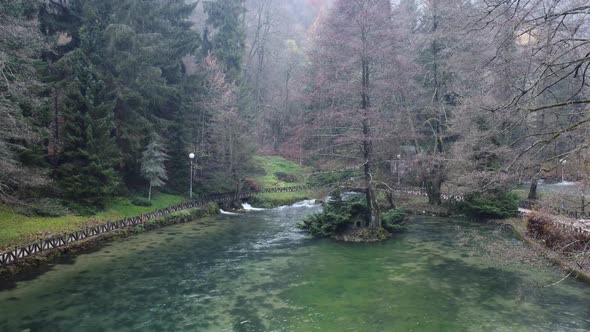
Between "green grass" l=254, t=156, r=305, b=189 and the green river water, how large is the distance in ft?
89.7

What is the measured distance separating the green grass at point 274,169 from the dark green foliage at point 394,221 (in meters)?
23.2

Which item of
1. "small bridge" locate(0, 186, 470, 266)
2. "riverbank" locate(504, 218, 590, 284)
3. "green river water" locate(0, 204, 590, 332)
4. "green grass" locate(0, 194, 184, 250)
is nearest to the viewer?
"green river water" locate(0, 204, 590, 332)

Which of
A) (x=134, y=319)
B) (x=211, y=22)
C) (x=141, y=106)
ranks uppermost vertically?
(x=211, y=22)

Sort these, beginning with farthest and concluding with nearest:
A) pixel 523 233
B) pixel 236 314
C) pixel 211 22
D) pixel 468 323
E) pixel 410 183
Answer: pixel 211 22 < pixel 410 183 < pixel 523 233 < pixel 236 314 < pixel 468 323

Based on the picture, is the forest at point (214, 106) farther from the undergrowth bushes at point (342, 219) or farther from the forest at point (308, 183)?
the undergrowth bushes at point (342, 219)

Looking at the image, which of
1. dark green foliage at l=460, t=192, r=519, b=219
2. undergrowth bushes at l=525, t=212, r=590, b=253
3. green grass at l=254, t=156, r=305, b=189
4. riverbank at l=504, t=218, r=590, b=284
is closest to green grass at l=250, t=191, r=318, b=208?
green grass at l=254, t=156, r=305, b=189

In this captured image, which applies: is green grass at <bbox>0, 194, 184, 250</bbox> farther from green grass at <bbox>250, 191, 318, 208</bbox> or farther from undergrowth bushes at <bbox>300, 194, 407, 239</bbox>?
green grass at <bbox>250, 191, 318, 208</bbox>

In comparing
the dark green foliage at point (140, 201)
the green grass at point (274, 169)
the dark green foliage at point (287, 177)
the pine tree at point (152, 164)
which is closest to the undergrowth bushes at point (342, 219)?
the dark green foliage at point (140, 201)

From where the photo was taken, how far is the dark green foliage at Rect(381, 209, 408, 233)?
2670 cm

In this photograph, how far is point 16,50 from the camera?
19.8 meters

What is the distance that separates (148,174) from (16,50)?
15207mm

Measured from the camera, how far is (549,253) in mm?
17188

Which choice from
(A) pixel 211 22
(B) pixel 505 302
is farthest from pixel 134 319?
(A) pixel 211 22

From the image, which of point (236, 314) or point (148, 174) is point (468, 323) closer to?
point (236, 314)
